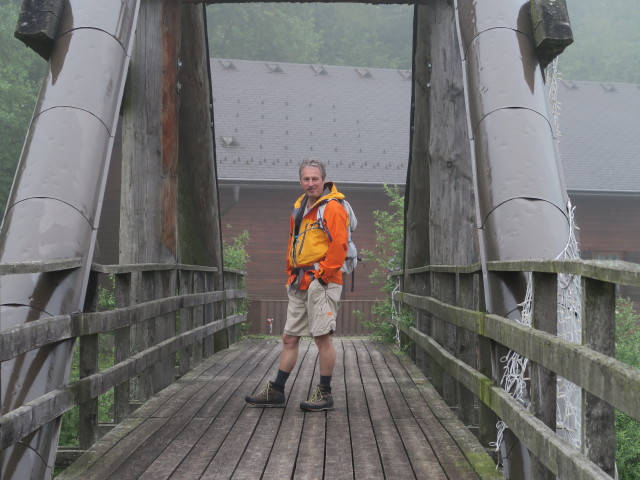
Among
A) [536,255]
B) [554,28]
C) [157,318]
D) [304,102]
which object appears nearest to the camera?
[536,255]

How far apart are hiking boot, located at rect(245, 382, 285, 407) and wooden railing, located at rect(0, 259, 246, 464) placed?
0.68 metres

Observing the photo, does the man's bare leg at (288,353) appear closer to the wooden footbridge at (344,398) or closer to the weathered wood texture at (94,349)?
the wooden footbridge at (344,398)

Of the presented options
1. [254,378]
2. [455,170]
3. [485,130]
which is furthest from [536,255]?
[254,378]

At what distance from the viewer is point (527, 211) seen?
411cm

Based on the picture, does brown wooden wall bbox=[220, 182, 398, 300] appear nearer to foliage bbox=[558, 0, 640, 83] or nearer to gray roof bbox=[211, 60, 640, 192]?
gray roof bbox=[211, 60, 640, 192]

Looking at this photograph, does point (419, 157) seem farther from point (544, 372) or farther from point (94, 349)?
point (544, 372)

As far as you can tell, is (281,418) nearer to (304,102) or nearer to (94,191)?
(94,191)

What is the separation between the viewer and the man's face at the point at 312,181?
213 inches

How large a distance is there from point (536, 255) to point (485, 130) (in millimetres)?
807

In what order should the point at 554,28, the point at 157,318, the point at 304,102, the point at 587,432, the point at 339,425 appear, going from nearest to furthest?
the point at 587,432 < the point at 554,28 < the point at 339,425 < the point at 157,318 < the point at 304,102

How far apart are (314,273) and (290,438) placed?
1105 millimetres

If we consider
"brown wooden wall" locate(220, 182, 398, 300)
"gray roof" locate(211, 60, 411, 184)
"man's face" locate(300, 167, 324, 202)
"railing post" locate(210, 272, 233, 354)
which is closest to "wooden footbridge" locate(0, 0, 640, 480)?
"man's face" locate(300, 167, 324, 202)

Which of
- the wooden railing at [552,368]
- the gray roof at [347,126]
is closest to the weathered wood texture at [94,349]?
the wooden railing at [552,368]

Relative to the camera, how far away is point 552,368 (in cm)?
292
